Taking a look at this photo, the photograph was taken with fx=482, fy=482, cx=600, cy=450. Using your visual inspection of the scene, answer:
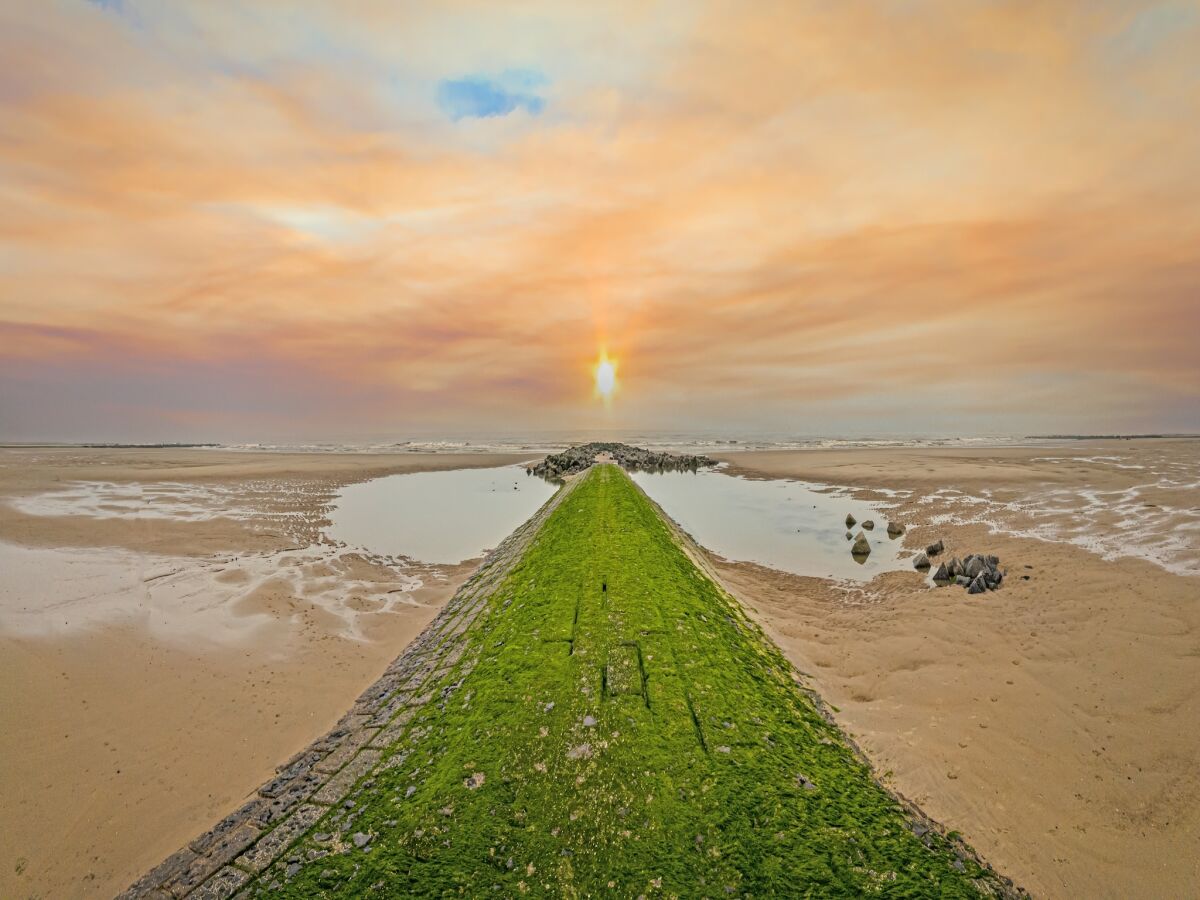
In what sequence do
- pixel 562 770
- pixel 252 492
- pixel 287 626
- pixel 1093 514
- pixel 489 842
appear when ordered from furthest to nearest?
1. pixel 252 492
2. pixel 1093 514
3. pixel 287 626
4. pixel 562 770
5. pixel 489 842

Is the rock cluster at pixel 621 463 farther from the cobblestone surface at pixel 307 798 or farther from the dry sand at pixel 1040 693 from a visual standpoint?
the cobblestone surface at pixel 307 798

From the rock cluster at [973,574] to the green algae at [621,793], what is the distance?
31.1 ft

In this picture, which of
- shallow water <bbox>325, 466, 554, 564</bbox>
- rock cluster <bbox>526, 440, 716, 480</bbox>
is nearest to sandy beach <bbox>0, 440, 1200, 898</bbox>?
shallow water <bbox>325, 466, 554, 564</bbox>

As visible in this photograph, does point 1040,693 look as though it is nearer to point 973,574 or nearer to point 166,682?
point 973,574

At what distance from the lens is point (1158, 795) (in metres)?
6.88

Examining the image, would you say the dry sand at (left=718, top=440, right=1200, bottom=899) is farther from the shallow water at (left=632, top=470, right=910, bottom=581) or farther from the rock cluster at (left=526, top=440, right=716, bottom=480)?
the rock cluster at (left=526, top=440, right=716, bottom=480)

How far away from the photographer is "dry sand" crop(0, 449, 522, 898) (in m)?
6.73

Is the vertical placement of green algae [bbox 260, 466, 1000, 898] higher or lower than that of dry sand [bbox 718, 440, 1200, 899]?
higher

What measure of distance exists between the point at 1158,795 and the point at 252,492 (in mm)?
47303

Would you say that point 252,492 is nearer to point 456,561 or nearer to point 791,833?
point 456,561

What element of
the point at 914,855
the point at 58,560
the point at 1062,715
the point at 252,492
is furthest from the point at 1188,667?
the point at 252,492

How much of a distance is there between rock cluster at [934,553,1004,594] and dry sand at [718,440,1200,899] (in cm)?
42

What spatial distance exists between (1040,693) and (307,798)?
12872 mm

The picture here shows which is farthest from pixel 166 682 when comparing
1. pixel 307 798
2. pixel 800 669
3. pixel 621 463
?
pixel 621 463
